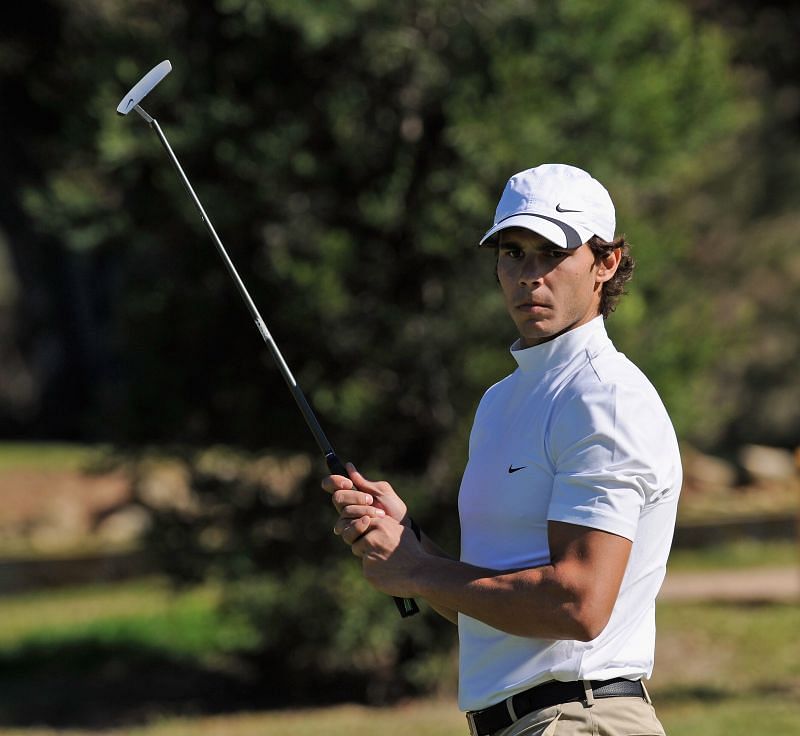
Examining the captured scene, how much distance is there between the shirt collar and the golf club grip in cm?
46

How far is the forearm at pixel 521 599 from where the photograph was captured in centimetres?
232

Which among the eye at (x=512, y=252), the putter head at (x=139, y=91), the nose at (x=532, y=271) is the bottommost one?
the nose at (x=532, y=271)

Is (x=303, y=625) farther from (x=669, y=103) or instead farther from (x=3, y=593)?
(x=3, y=593)

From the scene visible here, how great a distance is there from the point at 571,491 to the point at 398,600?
0.58 m

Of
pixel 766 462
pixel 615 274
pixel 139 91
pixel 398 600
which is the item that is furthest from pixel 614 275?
pixel 766 462

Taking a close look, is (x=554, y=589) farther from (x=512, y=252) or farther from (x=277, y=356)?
(x=277, y=356)

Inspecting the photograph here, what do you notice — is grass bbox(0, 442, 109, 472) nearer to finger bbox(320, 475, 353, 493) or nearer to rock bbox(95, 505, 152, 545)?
rock bbox(95, 505, 152, 545)

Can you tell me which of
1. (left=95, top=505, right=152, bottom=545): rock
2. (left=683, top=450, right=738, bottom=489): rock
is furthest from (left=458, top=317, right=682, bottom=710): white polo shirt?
(left=683, top=450, right=738, bottom=489): rock

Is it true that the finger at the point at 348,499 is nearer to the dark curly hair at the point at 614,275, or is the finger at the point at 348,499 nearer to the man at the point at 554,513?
the man at the point at 554,513

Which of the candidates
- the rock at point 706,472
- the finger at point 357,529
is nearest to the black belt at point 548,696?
the finger at point 357,529

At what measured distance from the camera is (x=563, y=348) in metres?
2.58

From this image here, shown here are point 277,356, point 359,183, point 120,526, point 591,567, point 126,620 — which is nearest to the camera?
point 591,567

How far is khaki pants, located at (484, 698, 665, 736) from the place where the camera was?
246cm

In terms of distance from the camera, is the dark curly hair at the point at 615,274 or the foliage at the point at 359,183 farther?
the foliage at the point at 359,183
